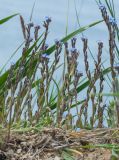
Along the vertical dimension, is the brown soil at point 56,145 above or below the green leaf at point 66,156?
above

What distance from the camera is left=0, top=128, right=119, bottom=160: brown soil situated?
2.81m

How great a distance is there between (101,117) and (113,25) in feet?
1.97

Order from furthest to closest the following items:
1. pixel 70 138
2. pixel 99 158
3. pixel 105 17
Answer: pixel 105 17 → pixel 70 138 → pixel 99 158

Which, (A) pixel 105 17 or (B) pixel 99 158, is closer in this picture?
(B) pixel 99 158

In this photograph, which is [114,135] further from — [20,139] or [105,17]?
[105,17]

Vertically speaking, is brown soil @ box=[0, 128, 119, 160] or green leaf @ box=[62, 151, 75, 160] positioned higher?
brown soil @ box=[0, 128, 119, 160]

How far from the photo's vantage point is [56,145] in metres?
2.89

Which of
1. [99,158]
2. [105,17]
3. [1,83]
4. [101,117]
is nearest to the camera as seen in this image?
[99,158]

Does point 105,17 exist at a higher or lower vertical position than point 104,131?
higher

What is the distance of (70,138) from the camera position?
9.81 ft

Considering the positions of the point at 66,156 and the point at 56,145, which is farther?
the point at 56,145

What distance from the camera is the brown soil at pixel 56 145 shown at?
9.23 ft

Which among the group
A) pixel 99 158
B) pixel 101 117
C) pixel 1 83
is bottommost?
pixel 99 158

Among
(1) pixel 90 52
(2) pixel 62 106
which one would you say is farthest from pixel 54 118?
(1) pixel 90 52
